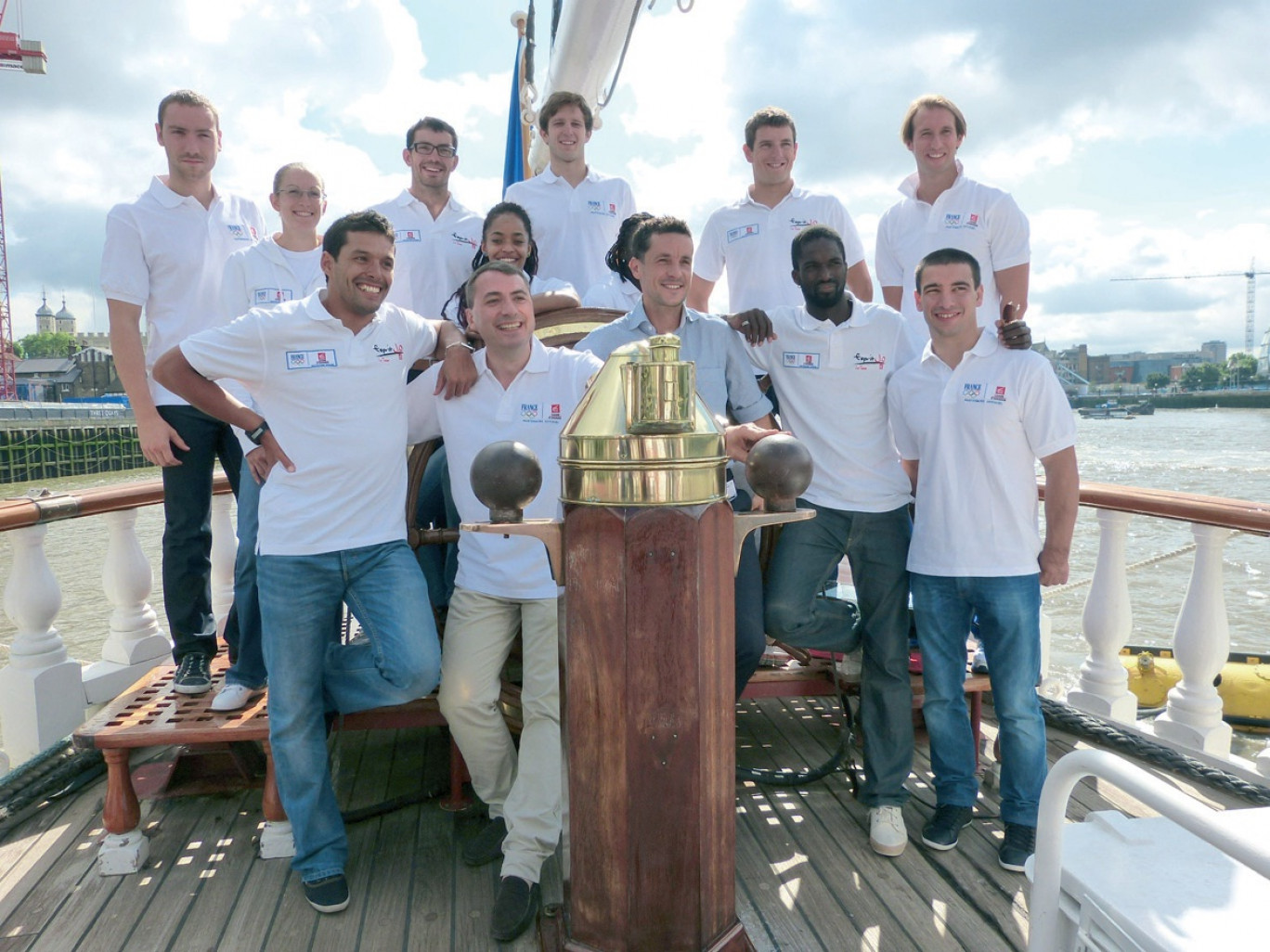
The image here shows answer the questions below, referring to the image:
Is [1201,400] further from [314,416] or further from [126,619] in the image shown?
[314,416]

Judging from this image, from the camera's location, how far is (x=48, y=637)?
3.17 metres

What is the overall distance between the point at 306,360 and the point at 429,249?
1.35 m

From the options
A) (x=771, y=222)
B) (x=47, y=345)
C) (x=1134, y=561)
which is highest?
(x=47, y=345)

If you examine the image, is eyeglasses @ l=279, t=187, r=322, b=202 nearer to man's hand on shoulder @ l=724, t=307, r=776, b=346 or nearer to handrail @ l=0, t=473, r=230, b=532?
handrail @ l=0, t=473, r=230, b=532

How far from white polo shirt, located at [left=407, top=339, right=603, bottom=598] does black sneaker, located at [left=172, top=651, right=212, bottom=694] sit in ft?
3.02

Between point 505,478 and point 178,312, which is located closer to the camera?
point 505,478

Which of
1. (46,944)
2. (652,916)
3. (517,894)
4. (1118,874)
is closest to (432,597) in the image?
(517,894)

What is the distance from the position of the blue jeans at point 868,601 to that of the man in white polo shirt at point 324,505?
99cm

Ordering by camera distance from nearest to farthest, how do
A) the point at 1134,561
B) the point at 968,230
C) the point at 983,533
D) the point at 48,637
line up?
1. the point at 983,533
2. the point at 48,637
3. the point at 968,230
4. the point at 1134,561

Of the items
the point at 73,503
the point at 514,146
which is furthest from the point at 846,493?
the point at 514,146

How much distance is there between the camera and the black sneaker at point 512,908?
1.99 metres

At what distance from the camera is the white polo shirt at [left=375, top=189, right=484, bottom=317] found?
3.49 metres

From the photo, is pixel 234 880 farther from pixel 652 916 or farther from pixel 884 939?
pixel 884 939

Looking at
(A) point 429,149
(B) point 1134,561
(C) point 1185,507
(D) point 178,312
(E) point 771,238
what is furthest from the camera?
(B) point 1134,561
